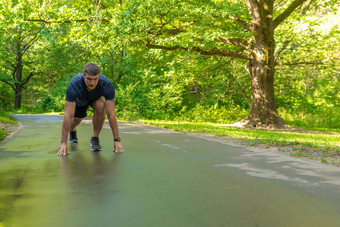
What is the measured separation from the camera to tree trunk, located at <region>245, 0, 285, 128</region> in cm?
1784

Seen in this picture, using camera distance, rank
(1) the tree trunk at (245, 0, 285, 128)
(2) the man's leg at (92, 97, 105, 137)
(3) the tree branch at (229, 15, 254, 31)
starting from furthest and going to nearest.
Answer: (3) the tree branch at (229, 15, 254, 31), (1) the tree trunk at (245, 0, 285, 128), (2) the man's leg at (92, 97, 105, 137)

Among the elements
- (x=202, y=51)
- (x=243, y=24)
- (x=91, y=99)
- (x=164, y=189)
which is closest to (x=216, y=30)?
(x=202, y=51)

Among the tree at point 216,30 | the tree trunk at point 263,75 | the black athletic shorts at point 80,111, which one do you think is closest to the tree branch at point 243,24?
the tree at point 216,30

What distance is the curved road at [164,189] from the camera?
11.1 feet

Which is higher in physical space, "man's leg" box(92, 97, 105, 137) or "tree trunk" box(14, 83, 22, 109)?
"tree trunk" box(14, 83, 22, 109)

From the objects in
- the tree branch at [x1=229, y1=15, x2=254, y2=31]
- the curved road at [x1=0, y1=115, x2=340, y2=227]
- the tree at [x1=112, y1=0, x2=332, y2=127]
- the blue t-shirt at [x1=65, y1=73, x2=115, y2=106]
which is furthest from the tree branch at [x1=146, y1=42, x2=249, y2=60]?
the curved road at [x1=0, y1=115, x2=340, y2=227]

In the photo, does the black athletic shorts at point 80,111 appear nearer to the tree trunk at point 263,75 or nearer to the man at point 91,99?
the man at point 91,99

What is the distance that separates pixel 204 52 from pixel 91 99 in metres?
11.9

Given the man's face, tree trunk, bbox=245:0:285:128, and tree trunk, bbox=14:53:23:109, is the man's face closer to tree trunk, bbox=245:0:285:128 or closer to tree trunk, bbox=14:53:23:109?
tree trunk, bbox=245:0:285:128

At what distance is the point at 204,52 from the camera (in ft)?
58.9

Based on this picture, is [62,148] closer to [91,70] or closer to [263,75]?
[91,70]

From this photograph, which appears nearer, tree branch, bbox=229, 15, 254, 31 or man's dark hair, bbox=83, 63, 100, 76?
man's dark hair, bbox=83, 63, 100, 76

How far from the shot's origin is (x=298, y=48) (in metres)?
21.7

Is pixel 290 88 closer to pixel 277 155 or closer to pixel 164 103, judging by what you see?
pixel 164 103
